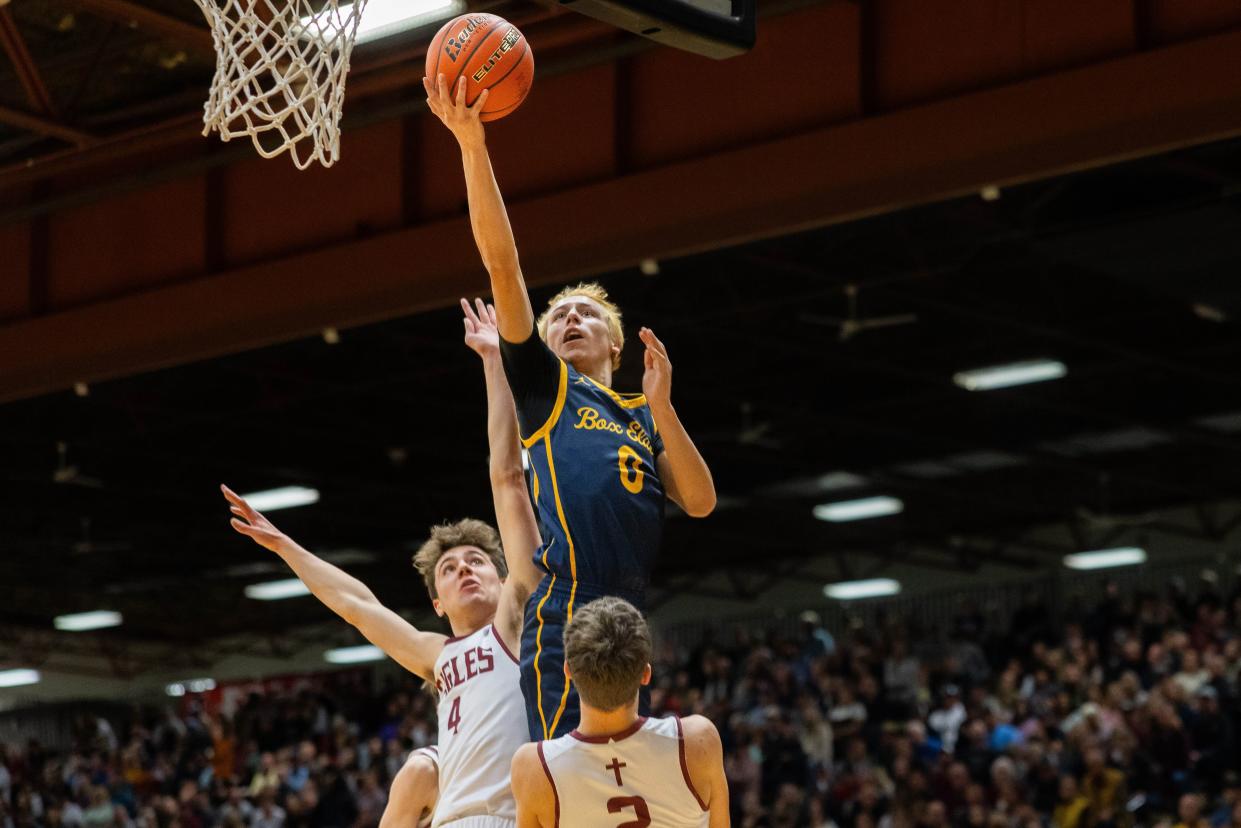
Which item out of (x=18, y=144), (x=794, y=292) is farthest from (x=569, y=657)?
(x=794, y=292)

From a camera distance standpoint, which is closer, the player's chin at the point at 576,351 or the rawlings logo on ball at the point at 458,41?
the rawlings logo on ball at the point at 458,41

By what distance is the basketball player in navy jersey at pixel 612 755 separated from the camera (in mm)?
4895

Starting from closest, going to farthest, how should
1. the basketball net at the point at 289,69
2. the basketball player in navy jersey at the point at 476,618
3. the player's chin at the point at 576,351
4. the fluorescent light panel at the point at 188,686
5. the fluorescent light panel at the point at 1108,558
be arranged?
the player's chin at the point at 576,351 → the basketball player in navy jersey at the point at 476,618 → the basketball net at the point at 289,69 → the fluorescent light panel at the point at 1108,558 → the fluorescent light panel at the point at 188,686

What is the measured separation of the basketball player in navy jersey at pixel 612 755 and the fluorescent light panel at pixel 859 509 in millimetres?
26206

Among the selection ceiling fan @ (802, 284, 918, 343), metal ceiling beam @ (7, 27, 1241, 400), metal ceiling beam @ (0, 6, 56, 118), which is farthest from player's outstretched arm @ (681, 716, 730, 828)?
ceiling fan @ (802, 284, 918, 343)

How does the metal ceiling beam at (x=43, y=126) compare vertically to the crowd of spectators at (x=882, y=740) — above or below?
above

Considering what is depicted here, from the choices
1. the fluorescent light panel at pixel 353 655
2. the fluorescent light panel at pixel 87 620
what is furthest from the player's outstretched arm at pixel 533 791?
the fluorescent light panel at pixel 353 655

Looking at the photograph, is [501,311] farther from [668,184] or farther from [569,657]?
[668,184]

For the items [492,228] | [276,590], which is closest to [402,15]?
[492,228]

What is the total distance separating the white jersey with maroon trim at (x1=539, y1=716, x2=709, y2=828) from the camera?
497 centimetres

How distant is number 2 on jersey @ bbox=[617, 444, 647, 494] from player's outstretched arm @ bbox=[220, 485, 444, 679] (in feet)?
4.61

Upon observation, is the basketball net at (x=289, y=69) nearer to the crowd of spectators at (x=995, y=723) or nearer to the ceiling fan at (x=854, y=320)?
the ceiling fan at (x=854, y=320)

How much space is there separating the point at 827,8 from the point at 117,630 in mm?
33458

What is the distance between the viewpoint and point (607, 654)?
4.87m
